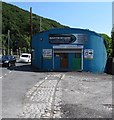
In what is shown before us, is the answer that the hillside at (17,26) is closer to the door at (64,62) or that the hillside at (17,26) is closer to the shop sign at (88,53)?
the door at (64,62)

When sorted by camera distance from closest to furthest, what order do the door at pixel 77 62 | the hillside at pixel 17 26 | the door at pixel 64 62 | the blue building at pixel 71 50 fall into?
the door at pixel 77 62 < the blue building at pixel 71 50 < the door at pixel 64 62 < the hillside at pixel 17 26

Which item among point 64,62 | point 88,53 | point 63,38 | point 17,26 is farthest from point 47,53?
point 17,26

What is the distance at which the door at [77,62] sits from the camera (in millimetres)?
41406

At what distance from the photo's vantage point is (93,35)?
41.7m

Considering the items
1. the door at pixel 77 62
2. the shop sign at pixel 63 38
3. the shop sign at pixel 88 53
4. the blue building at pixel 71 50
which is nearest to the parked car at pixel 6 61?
the blue building at pixel 71 50

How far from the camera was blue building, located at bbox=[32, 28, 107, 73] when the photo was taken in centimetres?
4153

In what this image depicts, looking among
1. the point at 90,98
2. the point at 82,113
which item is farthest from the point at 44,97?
the point at 82,113

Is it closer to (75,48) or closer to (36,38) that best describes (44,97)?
(75,48)

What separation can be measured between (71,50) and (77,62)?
153 centimetres

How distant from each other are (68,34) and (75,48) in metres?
1.74

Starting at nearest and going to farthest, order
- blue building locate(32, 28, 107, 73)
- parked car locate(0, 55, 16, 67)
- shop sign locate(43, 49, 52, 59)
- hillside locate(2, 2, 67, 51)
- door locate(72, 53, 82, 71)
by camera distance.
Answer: door locate(72, 53, 82, 71) < blue building locate(32, 28, 107, 73) < shop sign locate(43, 49, 52, 59) < parked car locate(0, 55, 16, 67) < hillside locate(2, 2, 67, 51)

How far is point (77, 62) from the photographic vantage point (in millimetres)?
41406

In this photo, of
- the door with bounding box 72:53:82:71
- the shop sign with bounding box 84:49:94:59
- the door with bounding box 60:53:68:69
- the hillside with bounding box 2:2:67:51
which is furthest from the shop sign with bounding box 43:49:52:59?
the hillside with bounding box 2:2:67:51

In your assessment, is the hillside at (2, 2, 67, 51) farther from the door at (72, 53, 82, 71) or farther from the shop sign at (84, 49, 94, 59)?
the shop sign at (84, 49, 94, 59)
